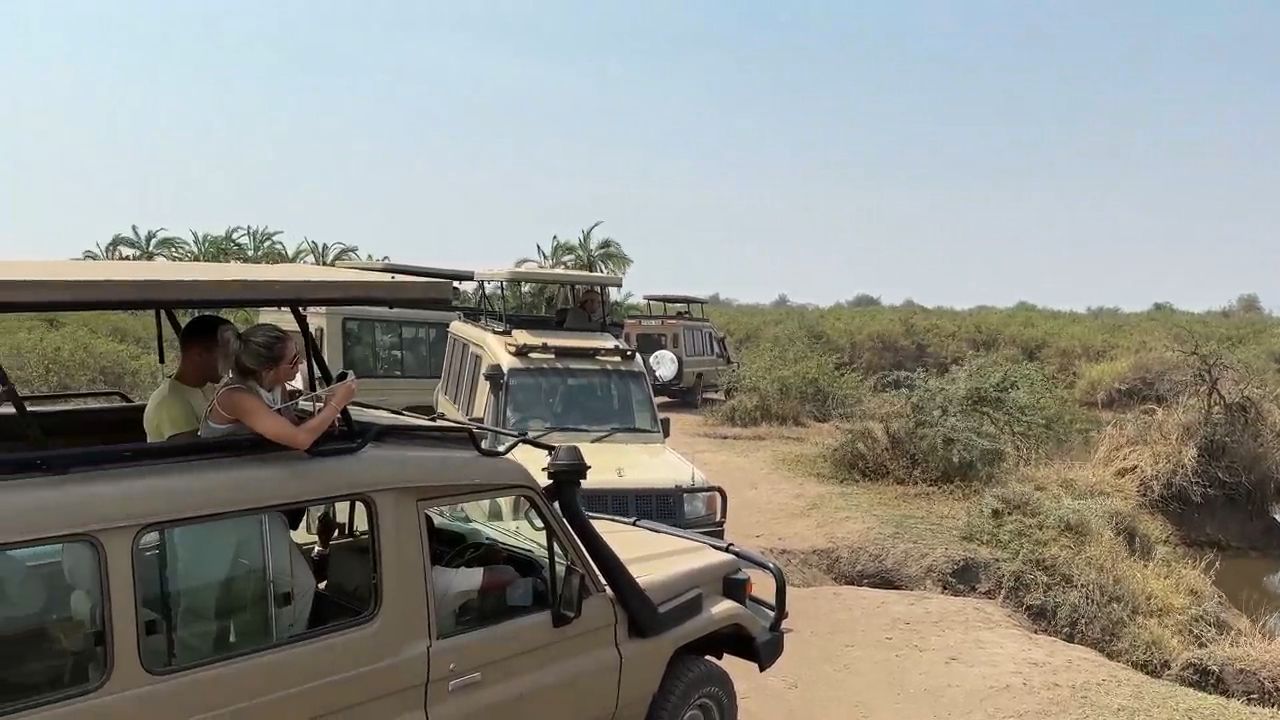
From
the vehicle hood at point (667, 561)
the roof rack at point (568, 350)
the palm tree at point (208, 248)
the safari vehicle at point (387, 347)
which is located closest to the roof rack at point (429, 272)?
the safari vehicle at point (387, 347)

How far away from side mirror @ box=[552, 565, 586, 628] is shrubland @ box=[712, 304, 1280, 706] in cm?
591

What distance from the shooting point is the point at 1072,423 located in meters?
14.0

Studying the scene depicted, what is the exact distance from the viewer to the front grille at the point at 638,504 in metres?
6.59

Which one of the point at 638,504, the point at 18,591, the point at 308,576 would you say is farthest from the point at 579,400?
the point at 18,591

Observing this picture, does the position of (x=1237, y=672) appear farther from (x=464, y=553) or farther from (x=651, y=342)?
(x=651, y=342)

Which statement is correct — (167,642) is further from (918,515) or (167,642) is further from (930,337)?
(930,337)

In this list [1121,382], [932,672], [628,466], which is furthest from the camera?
[1121,382]

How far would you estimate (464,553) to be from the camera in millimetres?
3426

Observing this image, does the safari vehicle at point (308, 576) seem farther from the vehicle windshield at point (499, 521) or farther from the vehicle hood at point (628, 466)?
the vehicle hood at point (628, 466)

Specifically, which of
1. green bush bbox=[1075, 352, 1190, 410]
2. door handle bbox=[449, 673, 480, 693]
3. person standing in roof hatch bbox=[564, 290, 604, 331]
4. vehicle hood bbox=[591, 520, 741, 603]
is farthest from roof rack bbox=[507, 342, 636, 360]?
green bush bbox=[1075, 352, 1190, 410]

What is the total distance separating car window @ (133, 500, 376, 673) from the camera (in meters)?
2.54

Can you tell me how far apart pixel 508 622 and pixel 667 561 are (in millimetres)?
985

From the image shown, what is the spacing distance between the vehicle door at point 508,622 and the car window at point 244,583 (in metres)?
0.26

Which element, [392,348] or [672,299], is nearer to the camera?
[392,348]
